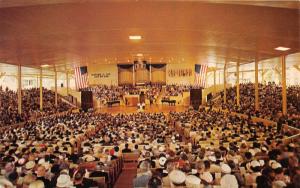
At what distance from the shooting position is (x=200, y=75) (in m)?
39.9

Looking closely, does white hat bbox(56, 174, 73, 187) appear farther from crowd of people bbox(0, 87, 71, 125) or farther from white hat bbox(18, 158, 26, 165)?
crowd of people bbox(0, 87, 71, 125)

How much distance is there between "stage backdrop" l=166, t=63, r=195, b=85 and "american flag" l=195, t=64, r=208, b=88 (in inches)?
44.9

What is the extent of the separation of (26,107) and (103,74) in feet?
54.7

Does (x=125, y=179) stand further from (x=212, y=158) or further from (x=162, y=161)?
(x=212, y=158)

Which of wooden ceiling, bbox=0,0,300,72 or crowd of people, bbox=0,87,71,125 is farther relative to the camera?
crowd of people, bbox=0,87,71,125

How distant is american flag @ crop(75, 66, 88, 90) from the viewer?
37.8m

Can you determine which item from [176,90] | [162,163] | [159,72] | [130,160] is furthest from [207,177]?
[159,72]

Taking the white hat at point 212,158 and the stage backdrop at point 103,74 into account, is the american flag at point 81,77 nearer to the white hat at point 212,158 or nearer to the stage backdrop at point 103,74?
the stage backdrop at point 103,74

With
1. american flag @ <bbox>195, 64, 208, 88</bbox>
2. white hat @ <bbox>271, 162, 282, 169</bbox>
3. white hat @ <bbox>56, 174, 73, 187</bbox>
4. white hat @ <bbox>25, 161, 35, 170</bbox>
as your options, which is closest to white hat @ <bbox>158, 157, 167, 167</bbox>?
white hat @ <bbox>56, 174, 73, 187</bbox>

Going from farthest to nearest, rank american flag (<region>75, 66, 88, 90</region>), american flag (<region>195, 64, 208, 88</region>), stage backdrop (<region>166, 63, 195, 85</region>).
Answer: stage backdrop (<region>166, 63, 195, 85</region>) → american flag (<region>195, 64, 208, 88</region>) → american flag (<region>75, 66, 88, 90</region>)

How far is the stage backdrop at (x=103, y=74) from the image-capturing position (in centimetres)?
4238

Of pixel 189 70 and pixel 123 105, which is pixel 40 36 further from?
pixel 189 70

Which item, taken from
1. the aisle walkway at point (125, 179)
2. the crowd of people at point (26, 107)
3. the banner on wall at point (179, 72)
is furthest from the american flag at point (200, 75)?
the aisle walkway at point (125, 179)

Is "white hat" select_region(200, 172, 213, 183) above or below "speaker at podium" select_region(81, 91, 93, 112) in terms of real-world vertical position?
below
